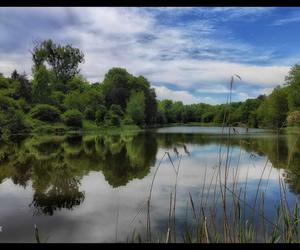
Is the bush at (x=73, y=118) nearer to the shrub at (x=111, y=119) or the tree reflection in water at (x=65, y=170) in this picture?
the shrub at (x=111, y=119)

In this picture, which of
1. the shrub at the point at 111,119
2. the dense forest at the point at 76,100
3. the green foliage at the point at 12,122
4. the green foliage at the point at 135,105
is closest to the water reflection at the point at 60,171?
the green foliage at the point at 12,122

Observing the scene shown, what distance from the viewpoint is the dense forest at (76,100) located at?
19.0 m

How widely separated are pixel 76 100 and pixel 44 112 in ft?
8.32

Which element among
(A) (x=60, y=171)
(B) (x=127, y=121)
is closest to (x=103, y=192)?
(A) (x=60, y=171)

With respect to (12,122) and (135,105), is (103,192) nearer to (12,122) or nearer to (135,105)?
(12,122)

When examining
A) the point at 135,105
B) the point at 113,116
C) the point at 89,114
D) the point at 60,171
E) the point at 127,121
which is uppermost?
the point at 135,105

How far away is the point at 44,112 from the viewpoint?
1948 cm

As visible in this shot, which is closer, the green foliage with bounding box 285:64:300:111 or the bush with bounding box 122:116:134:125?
the green foliage with bounding box 285:64:300:111

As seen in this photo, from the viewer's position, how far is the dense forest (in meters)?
19.0

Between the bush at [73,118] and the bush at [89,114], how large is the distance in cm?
50

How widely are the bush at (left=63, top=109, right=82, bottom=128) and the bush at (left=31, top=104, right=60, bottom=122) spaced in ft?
2.07

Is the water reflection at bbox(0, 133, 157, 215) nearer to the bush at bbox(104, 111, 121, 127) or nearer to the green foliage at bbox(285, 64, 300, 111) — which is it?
the bush at bbox(104, 111, 121, 127)

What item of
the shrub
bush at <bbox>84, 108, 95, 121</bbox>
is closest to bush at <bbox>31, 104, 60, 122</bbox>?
bush at <bbox>84, 108, 95, 121</bbox>
